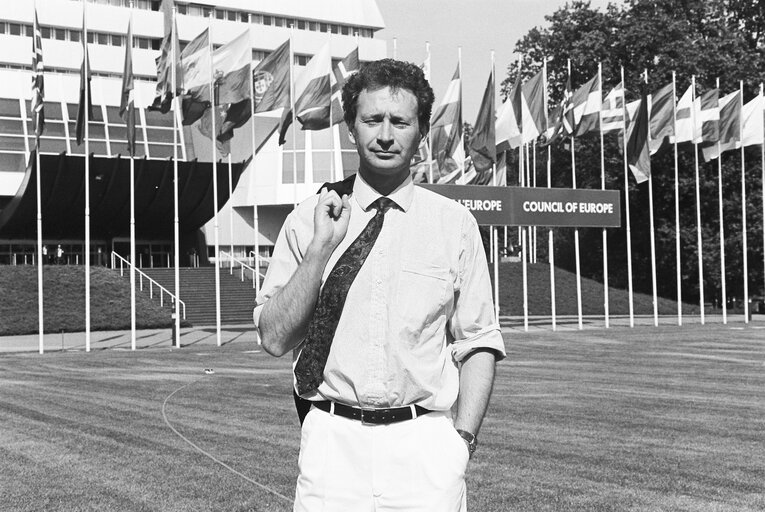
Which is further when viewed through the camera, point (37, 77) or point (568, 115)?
point (568, 115)

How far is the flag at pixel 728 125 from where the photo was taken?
43.8 meters

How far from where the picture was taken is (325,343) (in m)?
3.69

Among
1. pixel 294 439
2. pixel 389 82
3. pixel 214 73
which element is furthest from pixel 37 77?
pixel 389 82

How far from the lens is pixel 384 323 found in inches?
143

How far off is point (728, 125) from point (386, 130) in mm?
42622

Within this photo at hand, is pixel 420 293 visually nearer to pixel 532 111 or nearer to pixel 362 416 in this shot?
pixel 362 416

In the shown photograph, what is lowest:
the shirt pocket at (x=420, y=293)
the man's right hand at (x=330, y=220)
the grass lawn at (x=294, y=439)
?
the grass lawn at (x=294, y=439)

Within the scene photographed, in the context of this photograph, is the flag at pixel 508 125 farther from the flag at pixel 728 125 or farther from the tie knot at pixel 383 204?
the tie knot at pixel 383 204

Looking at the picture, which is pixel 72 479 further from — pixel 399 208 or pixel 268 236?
pixel 268 236

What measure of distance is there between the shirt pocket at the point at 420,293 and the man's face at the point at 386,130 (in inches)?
13.5

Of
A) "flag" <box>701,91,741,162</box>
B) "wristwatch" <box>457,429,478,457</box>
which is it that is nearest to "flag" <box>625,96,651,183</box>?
"flag" <box>701,91,741,162</box>

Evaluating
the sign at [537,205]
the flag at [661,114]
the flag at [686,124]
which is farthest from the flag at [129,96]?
the flag at [686,124]

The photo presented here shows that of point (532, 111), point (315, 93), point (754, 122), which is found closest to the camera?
point (315, 93)

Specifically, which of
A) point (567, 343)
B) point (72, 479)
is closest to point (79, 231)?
point (567, 343)
